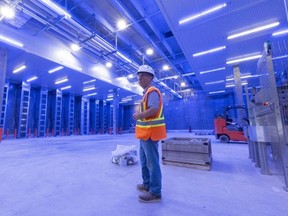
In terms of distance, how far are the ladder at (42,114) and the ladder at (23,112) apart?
104cm

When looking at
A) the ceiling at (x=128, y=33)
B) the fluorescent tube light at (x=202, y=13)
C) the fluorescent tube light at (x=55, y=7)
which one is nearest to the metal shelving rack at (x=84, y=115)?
the ceiling at (x=128, y=33)

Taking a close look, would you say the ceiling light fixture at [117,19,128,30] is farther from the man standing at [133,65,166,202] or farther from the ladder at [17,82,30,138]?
the ladder at [17,82,30,138]

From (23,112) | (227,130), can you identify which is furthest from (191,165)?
(23,112)

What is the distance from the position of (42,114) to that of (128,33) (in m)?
10.8

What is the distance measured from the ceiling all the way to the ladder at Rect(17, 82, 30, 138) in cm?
122

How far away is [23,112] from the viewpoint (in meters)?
12.6

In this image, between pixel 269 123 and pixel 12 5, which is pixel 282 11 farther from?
pixel 12 5

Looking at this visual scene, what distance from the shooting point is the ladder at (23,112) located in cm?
1241

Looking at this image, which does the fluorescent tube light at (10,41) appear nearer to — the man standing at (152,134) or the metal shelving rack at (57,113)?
the metal shelving rack at (57,113)

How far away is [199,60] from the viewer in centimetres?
946

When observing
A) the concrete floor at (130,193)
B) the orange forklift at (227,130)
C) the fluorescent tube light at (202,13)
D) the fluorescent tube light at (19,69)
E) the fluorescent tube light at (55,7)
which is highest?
the fluorescent tube light at (55,7)

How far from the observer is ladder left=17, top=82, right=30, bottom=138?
12414 mm

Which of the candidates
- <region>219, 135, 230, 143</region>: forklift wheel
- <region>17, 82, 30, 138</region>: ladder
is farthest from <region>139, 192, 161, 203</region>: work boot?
<region>17, 82, 30, 138</region>: ladder

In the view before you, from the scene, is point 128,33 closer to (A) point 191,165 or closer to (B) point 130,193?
(A) point 191,165
